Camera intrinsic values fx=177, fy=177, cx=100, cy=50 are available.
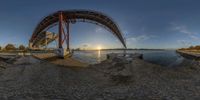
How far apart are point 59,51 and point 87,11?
23.3 metres

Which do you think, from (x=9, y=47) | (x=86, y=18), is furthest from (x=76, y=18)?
(x=9, y=47)

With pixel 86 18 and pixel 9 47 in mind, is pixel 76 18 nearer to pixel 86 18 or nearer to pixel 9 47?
pixel 86 18

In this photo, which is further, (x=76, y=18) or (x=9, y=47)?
(x=9, y=47)

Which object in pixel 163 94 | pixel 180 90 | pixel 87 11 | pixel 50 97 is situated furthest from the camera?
pixel 87 11

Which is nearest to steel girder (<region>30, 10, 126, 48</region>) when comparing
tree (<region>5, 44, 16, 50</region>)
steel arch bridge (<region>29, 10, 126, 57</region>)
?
steel arch bridge (<region>29, 10, 126, 57</region>)

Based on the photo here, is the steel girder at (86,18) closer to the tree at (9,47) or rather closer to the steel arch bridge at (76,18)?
the steel arch bridge at (76,18)

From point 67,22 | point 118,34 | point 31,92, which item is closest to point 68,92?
point 31,92

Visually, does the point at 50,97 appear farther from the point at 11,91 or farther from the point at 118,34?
the point at 118,34

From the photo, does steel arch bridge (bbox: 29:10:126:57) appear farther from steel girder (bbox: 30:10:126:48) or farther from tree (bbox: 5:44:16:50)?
tree (bbox: 5:44:16:50)

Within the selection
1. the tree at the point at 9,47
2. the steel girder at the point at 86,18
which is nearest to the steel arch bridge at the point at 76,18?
the steel girder at the point at 86,18

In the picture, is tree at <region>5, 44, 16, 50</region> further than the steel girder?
Yes

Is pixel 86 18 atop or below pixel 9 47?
atop

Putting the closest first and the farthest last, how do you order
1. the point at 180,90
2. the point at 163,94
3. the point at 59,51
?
the point at 163,94, the point at 180,90, the point at 59,51

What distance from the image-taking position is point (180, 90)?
12.5m
